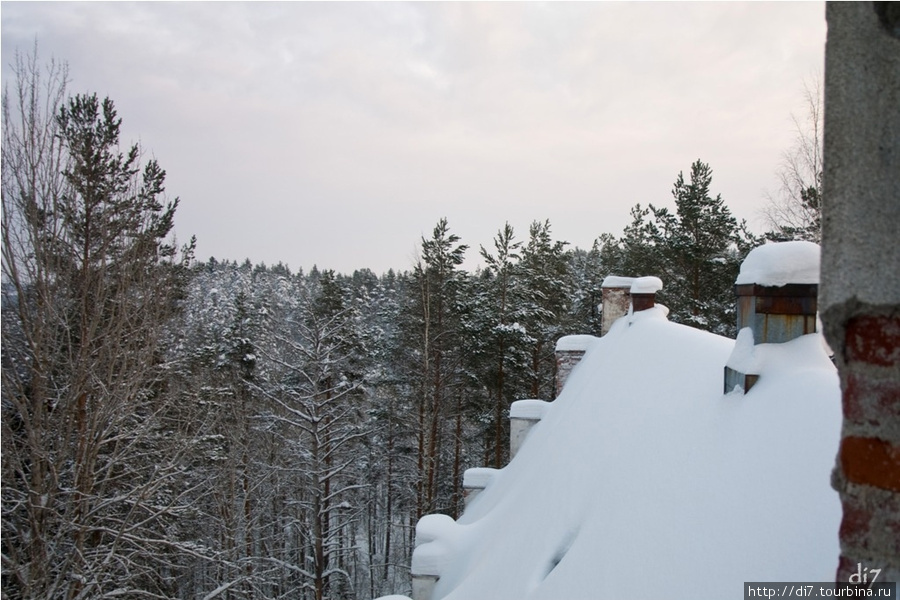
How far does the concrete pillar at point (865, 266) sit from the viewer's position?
956 millimetres

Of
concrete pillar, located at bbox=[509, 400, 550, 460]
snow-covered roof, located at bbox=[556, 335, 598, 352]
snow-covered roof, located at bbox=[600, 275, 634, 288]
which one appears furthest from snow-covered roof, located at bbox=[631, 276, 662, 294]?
concrete pillar, located at bbox=[509, 400, 550, 460]

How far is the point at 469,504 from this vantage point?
824 cm

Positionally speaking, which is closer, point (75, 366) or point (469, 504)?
point (75, 366)

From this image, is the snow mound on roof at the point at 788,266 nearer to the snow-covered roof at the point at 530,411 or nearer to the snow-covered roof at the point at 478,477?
the snow-covered roof at the point at 530,411

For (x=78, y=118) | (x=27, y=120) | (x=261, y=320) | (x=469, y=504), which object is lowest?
(x=469, y=504)

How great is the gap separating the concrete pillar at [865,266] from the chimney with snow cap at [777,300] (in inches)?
83.4

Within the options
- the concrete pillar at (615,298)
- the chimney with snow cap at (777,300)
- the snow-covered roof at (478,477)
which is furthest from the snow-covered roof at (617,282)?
the chimney with snow cap at (777,300)

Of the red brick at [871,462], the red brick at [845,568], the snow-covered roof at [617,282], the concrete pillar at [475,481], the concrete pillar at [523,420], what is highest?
the snow-covered roof at [617,282]

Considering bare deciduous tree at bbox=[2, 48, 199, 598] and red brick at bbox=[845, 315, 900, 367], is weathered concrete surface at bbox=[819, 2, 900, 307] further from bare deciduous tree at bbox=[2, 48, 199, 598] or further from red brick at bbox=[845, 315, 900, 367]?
bare deciduous tree at bbox=[2, 48, 199, 598]

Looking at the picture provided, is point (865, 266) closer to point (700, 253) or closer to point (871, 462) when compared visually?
point (871, 462)

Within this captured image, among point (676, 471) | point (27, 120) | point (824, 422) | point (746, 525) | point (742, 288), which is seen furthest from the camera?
point (27, 120)

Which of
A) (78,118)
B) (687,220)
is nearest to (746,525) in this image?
(78,118)

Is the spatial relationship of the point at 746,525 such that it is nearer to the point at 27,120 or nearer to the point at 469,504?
the point at 469,504

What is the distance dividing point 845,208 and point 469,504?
797cm
